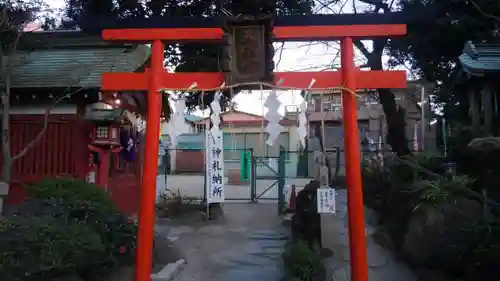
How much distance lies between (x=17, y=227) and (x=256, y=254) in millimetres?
6130

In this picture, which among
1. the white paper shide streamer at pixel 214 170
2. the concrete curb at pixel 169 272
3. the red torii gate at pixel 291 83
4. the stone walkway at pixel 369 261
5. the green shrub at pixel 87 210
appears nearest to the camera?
the red torii gate at pixel 291 83

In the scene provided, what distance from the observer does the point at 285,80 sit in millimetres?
6836

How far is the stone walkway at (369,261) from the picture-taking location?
9469 millimetres

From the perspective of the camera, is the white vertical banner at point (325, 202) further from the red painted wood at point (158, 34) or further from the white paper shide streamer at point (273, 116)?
the red painted wood at point (158, 34)

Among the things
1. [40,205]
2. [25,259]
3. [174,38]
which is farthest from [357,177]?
[40,205]

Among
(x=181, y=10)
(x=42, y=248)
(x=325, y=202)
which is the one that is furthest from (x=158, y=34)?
(x=181, y=10)

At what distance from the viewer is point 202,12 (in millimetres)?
14219

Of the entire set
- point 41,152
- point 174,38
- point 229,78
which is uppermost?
point 174,38

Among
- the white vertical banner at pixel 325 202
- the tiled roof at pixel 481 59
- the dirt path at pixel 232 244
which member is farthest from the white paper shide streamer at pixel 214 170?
the tiled roof at pixel 481 59

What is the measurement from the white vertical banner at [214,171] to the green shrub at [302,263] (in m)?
6.26

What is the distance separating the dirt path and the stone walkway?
1.13m

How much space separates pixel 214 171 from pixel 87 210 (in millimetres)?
7302

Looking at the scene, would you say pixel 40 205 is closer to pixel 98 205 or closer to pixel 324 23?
pixel 98 205

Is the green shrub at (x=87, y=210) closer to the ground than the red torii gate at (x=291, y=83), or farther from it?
closer to the ground
